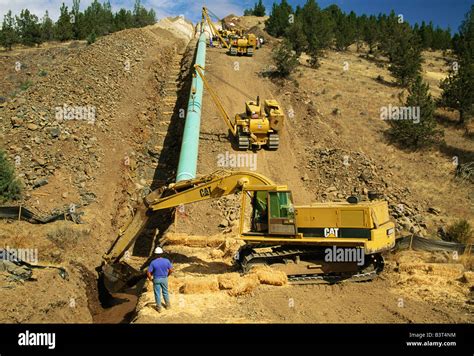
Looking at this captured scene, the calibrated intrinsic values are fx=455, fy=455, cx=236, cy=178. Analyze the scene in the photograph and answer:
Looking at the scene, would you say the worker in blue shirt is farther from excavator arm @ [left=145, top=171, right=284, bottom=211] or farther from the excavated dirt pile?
the excavated dirt pile

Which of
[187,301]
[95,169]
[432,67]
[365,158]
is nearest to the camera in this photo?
[187,301]

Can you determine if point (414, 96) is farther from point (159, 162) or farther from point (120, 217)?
point (120, 217)

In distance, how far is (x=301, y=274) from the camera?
47.1ft

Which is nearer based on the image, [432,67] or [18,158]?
[18,158]

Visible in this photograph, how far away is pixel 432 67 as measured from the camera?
55.8 meters

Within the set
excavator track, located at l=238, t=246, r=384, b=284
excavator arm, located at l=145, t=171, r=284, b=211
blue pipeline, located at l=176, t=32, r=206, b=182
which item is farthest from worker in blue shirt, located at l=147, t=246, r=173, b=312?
blue pipeline, located at l=176, t=32, r=206, b=182

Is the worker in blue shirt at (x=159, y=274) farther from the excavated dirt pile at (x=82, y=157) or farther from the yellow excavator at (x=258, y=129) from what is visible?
the yellow excavator at (x=258, y=129)

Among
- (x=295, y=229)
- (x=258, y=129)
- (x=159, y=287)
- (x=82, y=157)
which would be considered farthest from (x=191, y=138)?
(x=159, y=287)

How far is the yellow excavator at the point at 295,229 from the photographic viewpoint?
1379 centimetres

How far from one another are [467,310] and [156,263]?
855 centimetres

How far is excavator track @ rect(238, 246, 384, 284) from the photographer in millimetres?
14273

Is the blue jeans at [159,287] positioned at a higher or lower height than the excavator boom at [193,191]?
lower

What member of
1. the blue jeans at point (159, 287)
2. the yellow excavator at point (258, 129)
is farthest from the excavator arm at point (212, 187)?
the yellow excavator at point (258, 129)
